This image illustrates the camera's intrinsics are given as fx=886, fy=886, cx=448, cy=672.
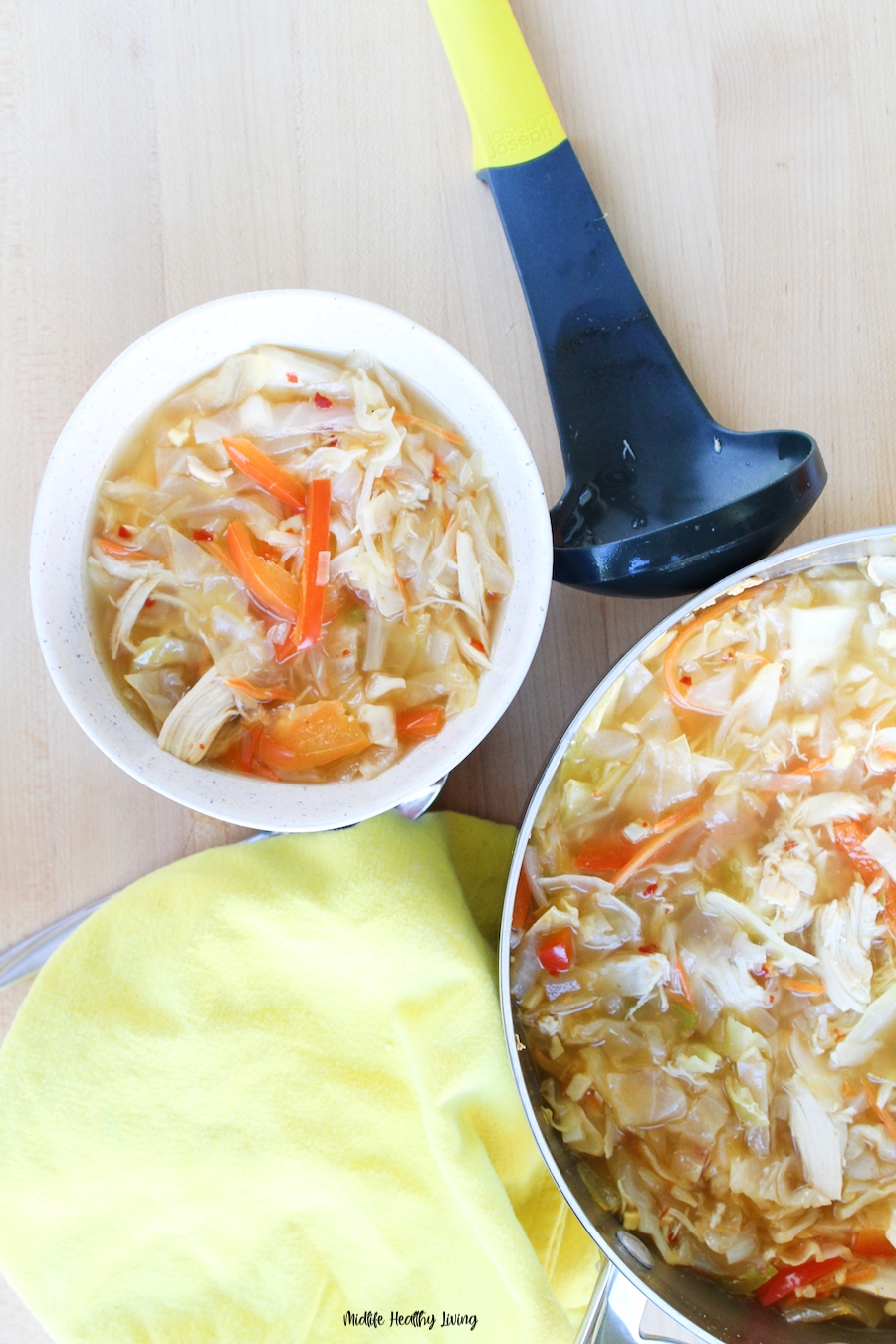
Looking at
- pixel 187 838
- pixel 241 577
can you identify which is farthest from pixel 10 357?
pixel 187 838

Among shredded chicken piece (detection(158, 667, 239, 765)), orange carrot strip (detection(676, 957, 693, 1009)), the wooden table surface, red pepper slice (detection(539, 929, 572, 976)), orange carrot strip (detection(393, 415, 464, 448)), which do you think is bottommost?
orange carrot strip (detection(676, 957, 693, 1009))

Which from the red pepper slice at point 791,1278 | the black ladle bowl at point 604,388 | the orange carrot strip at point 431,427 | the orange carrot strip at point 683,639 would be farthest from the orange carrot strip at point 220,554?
the red pepper slice at point 791,1278

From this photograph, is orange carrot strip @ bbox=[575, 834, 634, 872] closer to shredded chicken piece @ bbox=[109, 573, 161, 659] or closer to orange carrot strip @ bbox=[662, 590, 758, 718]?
orange carrot strip @ bbox=[662, 590, 758, 718]

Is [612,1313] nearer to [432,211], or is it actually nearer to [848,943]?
[848,943]

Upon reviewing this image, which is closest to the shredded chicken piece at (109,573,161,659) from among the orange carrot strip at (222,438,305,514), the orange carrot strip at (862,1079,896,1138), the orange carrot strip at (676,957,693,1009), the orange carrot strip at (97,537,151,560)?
the orange carrot strip at (97,537,151,560)

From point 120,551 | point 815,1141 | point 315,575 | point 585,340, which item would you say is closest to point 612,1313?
point 815,1141
